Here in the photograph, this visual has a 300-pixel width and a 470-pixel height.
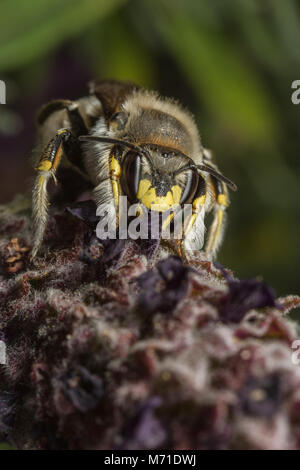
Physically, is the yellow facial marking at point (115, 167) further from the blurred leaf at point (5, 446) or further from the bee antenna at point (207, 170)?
the blurred leaf at point (5, 446)

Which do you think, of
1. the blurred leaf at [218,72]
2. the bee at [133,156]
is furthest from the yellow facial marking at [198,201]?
the blurred leaf at [218,72]

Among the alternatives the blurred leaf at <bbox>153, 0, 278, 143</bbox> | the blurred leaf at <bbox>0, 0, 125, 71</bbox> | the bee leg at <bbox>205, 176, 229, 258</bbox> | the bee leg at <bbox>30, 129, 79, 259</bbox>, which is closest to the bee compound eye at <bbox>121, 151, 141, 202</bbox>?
the bee leg at <bbox>30, 129, 79, 259</bbox>

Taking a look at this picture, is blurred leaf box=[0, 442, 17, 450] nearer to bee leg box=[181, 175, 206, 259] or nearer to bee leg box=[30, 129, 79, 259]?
bee leg box=[30, 129, 79, 259]

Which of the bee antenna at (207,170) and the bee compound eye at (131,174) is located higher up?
the bee antenna at (207,170)

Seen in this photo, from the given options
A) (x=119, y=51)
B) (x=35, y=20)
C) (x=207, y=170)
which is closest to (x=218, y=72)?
(x=119, y=51)

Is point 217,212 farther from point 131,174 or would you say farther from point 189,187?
point 131,174

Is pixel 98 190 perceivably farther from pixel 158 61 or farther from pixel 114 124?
pixel 158 61
